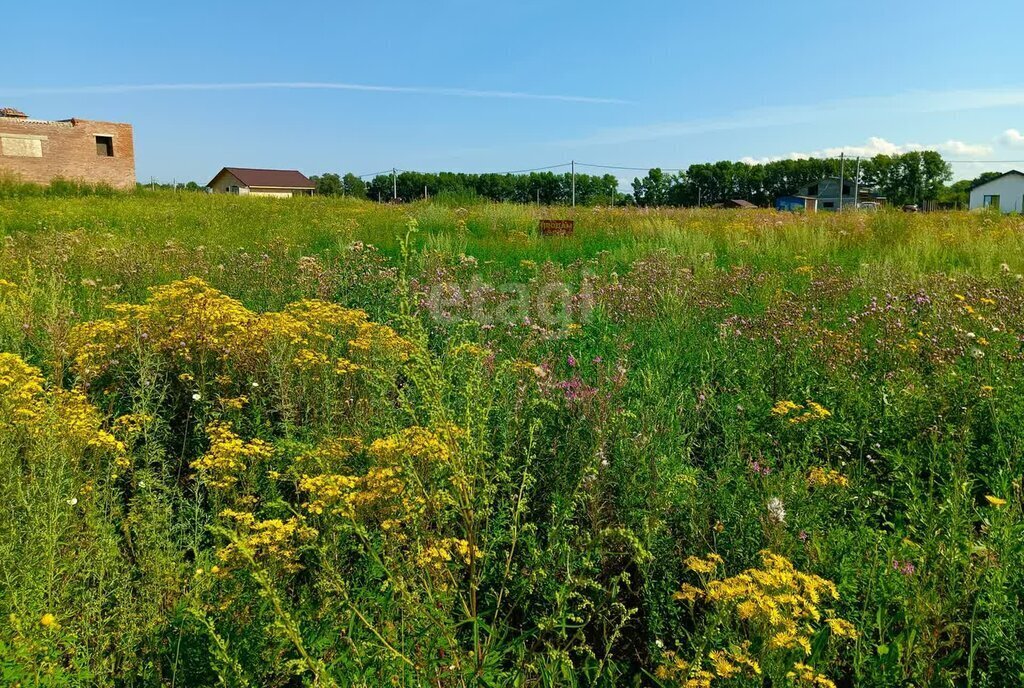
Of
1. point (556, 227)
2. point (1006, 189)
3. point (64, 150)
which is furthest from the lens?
point (1006, 189)

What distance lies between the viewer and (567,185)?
241ft

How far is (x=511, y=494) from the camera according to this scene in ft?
7.23

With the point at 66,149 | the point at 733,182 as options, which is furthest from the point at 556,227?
the point at 733,182

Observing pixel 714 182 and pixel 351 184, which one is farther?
pixel 714 182

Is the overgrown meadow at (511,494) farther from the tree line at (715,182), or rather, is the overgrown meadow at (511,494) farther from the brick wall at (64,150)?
the tree line at (715,182)

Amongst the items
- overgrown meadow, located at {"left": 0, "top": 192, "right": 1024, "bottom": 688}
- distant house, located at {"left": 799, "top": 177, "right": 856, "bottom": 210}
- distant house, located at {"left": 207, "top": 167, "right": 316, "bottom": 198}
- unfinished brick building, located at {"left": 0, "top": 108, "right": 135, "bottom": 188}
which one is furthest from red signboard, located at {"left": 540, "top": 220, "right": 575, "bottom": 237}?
distant house, located at {"left": 799, "top": 177, "right": 856, "bottom": 210}

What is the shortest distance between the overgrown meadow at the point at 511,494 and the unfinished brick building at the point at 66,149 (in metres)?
30.8

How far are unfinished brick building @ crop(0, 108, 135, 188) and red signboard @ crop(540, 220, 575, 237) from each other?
981 inches

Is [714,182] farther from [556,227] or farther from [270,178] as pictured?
[556,227]

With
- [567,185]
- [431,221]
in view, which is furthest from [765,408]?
[567,185]

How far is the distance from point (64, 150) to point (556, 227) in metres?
30.1

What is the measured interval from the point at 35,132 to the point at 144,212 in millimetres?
20867

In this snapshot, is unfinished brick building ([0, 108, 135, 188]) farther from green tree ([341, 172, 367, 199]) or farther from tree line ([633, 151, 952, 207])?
tree line ([633, 151, 952, 207])

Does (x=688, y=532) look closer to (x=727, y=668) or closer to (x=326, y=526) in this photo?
(x=727, y=668)
